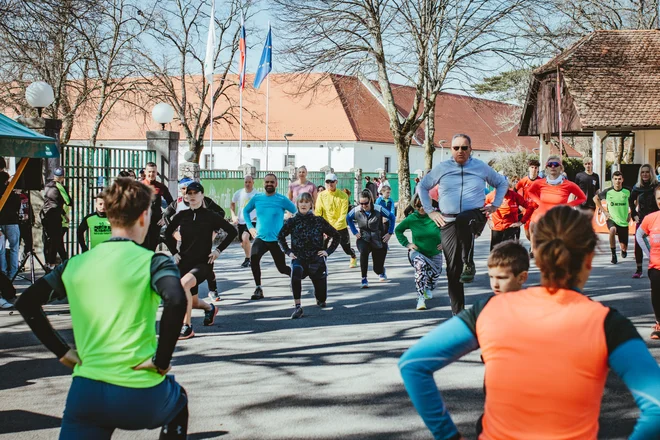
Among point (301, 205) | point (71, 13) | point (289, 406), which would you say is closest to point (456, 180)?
point (301, 205)

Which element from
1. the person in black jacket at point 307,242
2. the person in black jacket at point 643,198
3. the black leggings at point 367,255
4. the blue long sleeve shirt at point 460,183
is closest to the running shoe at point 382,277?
the black leggings at point 367,255

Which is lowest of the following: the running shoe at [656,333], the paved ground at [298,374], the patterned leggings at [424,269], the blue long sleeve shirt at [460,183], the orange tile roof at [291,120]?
the paved ground at [298,374]

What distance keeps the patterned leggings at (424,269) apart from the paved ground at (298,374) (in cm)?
32

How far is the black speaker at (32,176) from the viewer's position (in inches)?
456

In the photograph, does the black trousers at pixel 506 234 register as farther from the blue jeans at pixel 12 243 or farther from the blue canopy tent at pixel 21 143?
the blue jeans at pixel 12 243

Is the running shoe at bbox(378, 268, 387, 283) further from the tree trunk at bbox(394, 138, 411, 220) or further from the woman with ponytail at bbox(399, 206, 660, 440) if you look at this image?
the tree trunk at bbox(394, 138, 411, 220)

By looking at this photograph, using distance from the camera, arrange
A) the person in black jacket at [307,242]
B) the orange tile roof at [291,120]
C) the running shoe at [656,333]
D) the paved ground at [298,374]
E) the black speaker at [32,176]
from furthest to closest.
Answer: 1. the orange tile roof at [291,120]
2. the black speaker at [32,176]
3. the person in black jacket at [307,242]
4. the running shoe at [656,333]
5. the paved ground at [298,374]

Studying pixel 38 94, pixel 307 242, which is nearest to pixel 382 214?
pixel 307 242

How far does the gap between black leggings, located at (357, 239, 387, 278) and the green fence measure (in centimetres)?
554

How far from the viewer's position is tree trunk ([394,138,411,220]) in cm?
3388

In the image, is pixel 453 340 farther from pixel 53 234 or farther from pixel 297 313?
pixel 53 234

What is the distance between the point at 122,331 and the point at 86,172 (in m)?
13.8

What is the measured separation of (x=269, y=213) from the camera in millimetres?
12531

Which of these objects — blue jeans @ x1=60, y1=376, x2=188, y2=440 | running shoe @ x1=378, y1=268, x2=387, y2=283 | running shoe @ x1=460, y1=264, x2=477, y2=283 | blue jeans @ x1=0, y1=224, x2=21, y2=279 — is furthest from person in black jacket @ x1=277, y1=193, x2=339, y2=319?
blue jeans @ x1=60, y1=376, x2=188, y2=440
